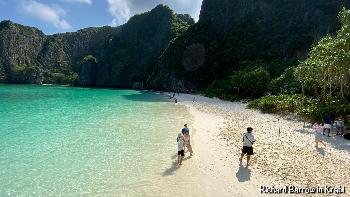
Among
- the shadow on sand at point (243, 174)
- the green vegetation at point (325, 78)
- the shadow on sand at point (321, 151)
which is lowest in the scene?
the shadow on sand at point (243, 174)

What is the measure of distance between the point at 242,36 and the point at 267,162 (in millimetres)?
108309

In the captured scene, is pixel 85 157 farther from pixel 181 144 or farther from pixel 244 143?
pixel 244 143

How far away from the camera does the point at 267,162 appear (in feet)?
67.8

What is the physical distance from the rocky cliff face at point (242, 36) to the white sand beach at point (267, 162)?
76200mm

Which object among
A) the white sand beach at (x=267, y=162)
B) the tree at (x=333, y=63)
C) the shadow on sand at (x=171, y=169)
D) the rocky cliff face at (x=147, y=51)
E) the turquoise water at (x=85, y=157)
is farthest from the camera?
the rocky cliff face at (x=147, y=51)

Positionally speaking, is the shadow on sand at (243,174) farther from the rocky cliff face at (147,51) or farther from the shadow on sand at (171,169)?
the rocky cliff face at (147,51)

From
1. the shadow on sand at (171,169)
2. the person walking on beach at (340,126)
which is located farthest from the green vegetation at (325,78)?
the shadow on sand at (171,169)

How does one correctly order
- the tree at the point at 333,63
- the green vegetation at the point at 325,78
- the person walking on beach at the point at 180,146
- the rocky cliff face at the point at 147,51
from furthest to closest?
the rocky cliff face at the point at 147,51 < the tree at the point at 333,63 < the green vegetation at the point at 325,78 < the person walking on beach at the point at 180,146

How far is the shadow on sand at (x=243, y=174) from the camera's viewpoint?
17.9 meters

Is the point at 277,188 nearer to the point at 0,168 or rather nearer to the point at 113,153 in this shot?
the point at 113,153

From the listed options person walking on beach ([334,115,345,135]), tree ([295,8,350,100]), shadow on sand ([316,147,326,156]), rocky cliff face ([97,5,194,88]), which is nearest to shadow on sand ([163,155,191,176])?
shadow on sand ([316,147,326,156])

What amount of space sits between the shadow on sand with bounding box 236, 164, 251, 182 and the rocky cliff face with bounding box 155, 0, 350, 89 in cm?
8596

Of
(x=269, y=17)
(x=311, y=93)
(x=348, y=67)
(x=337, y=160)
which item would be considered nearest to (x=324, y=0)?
(x=269, y=17)

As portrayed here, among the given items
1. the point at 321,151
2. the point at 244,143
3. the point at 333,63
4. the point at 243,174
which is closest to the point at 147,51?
the point at 333,63
